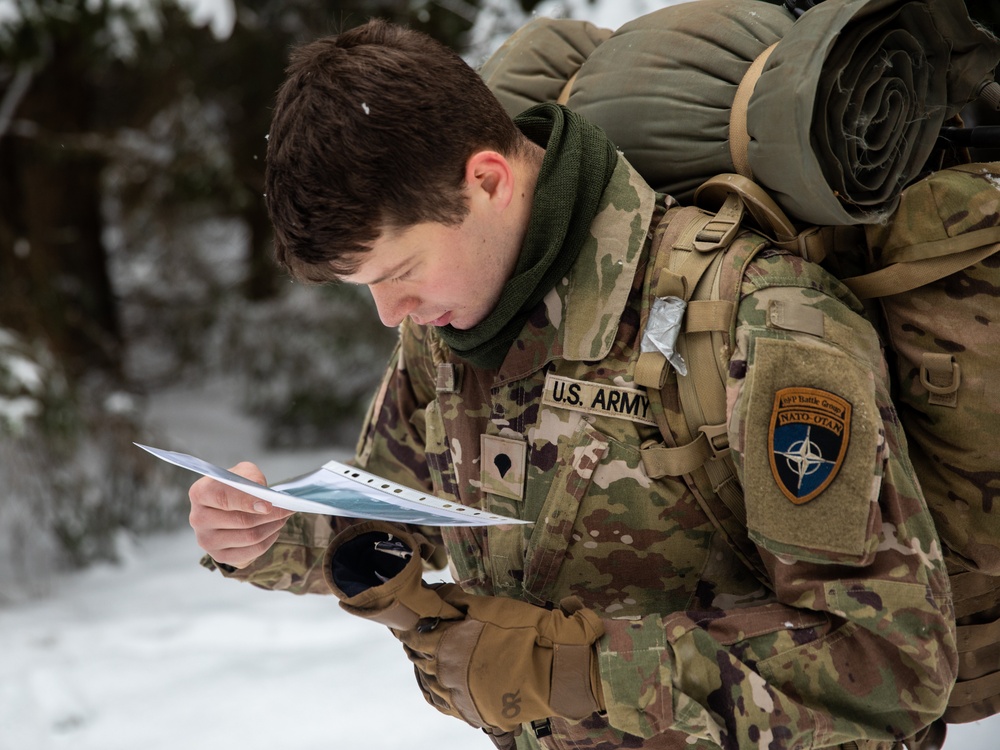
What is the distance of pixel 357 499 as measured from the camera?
4.50 feet

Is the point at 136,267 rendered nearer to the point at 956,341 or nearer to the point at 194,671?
the point at 194,671

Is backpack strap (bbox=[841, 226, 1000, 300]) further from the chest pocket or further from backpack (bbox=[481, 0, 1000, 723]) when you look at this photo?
the chest pocket

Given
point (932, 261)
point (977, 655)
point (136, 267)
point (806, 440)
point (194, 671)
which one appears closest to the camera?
point (806, 440)

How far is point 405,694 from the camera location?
3.49 m

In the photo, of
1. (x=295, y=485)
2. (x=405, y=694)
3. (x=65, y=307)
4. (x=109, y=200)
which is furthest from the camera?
(x=109, y=200)

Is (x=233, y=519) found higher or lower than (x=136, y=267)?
higher

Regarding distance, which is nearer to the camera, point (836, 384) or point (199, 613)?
point (836, 384)

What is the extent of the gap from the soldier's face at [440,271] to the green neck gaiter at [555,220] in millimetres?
25

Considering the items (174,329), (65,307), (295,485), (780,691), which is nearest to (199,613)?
(65,307)

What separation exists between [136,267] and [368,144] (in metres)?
6.87

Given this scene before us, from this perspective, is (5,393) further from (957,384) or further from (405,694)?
(957,384)

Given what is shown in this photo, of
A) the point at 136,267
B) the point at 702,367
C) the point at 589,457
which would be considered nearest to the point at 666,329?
the point at 702,367

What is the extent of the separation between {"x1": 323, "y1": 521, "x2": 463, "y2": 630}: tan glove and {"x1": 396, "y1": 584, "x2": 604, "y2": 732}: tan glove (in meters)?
0.04

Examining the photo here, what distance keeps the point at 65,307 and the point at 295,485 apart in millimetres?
4748
